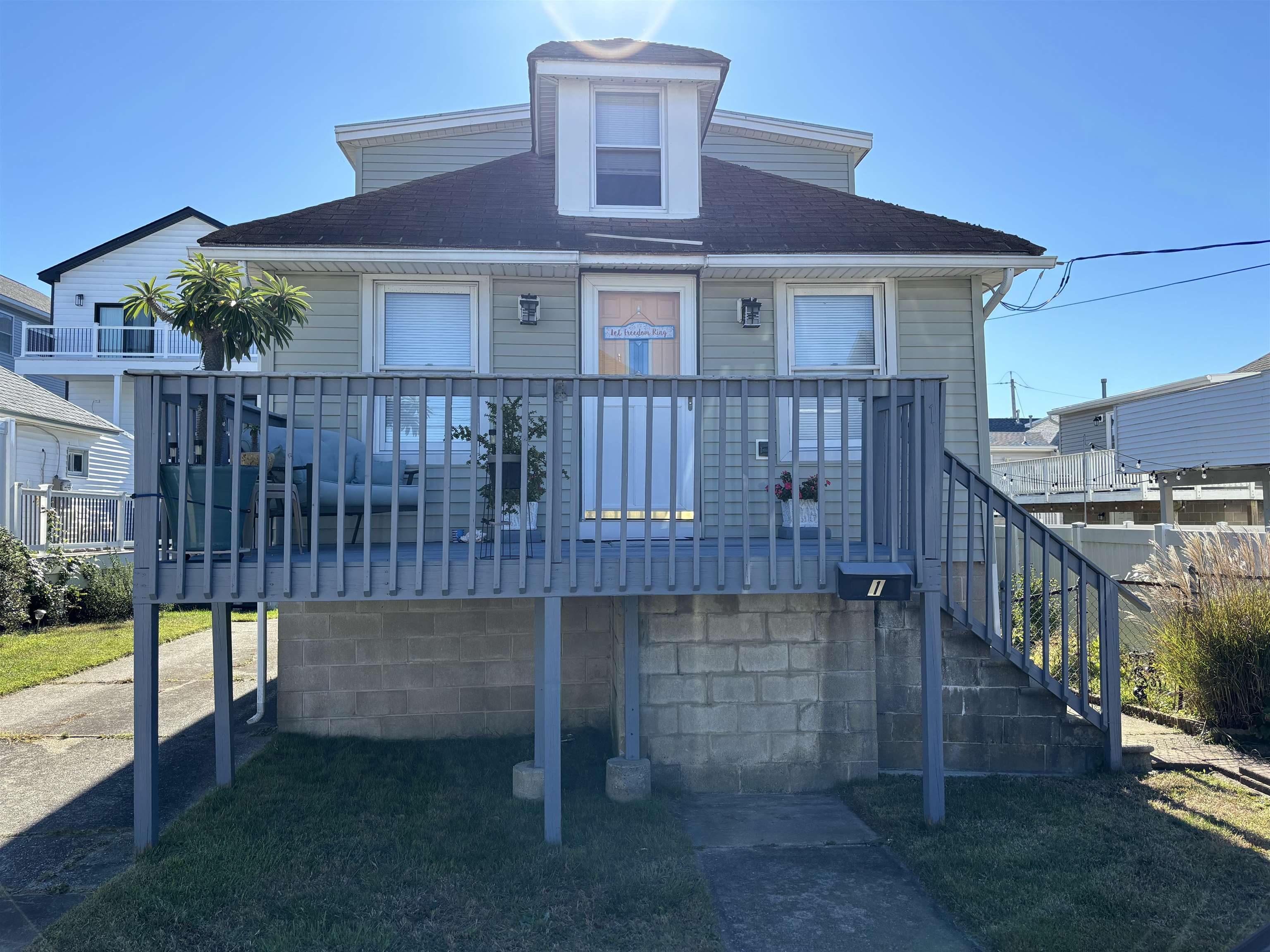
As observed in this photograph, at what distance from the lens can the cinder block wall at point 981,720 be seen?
215 inches

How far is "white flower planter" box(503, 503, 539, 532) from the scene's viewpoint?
565 cm

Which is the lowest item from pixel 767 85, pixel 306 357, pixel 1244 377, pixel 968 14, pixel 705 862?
pixel 705 862

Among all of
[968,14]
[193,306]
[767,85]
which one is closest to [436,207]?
[193,306]

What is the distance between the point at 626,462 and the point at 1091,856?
2.97 metres

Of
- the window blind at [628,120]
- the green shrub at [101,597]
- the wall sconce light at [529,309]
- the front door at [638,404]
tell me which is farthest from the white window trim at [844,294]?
the green shrub at [101,597]

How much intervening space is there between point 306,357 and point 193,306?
1.62 m

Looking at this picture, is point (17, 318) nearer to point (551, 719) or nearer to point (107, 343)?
point (107, 343)

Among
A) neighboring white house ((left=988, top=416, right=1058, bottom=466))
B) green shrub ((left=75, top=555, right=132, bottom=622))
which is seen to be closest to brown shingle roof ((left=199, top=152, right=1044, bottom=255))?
green shrub ((left=75, top=555, right=132, bottom=622))

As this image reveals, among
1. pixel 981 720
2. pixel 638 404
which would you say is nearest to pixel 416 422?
pixel 638 404

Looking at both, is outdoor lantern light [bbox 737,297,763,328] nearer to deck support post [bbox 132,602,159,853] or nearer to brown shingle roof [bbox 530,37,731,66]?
brown shingle roof [bbox 530,37,731,66]

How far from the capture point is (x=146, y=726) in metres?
4.16

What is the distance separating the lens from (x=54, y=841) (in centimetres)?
438

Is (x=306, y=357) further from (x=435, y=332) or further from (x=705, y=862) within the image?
(x=705, y=862)

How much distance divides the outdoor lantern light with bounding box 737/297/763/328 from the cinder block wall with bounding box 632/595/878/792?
9.01 feet
